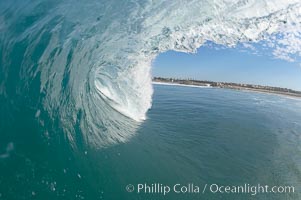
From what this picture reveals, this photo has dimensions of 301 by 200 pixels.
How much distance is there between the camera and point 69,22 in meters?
9.31

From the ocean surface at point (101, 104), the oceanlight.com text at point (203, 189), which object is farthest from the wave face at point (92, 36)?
the oceanlight.com text at point (203, 189)

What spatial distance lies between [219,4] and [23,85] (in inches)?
255

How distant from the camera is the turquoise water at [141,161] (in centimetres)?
686

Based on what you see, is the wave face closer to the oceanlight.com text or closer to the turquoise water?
the turquoise water

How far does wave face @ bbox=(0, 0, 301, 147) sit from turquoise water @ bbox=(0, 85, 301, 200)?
0.67 metres

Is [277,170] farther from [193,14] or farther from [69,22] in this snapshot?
[69,22]

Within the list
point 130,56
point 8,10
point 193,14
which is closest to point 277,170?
point 193,14

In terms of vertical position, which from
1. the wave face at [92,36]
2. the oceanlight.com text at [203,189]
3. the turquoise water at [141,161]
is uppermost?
the wave face at [92,36]

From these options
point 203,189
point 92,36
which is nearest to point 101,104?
point 92,36

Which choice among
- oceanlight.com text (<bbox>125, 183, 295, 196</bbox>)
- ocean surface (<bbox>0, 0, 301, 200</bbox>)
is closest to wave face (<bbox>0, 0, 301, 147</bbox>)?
ocean surface (<bbox>0, 0, 301, 200</bbox>)

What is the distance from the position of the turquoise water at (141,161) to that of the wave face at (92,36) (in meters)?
0.67

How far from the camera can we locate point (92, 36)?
33.2 feet

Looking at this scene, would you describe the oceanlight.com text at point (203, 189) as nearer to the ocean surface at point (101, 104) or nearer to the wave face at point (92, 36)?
the ocean surface at point (101, 104)

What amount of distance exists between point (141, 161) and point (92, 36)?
440 cm
